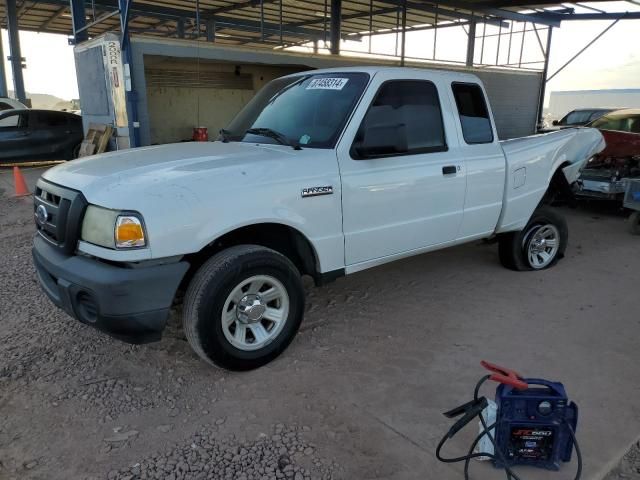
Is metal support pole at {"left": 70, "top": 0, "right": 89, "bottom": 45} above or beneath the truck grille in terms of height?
above

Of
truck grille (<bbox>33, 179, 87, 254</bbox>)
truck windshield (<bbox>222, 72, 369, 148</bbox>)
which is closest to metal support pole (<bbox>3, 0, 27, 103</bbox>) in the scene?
truck windshield (<bbox>222, 72, 369, 148</bbox>)

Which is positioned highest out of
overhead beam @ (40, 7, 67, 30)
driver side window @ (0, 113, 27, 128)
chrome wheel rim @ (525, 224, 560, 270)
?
overhead beam @ (40, 7, 67, 30)

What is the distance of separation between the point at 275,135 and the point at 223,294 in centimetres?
135

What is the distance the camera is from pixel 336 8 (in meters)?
14.5

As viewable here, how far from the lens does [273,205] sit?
10.5 feet

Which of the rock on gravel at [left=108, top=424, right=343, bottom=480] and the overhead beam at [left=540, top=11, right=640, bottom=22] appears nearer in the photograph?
the rock on gravel at [left=108, top=424, right=343, bottom=480]

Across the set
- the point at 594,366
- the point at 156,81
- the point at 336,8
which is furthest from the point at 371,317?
the point at 336,8

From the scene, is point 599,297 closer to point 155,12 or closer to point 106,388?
point 106,388

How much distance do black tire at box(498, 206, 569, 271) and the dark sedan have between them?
11459mm

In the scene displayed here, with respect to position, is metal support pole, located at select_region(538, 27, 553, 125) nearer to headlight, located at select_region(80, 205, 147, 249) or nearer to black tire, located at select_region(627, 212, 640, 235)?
black tire, located at select_region(627, 212, 640, 235)

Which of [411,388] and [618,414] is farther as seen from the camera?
[411,388]

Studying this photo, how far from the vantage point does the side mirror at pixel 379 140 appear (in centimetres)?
358

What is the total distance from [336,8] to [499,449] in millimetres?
14337

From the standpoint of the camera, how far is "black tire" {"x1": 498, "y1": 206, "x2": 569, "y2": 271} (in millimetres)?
5242
